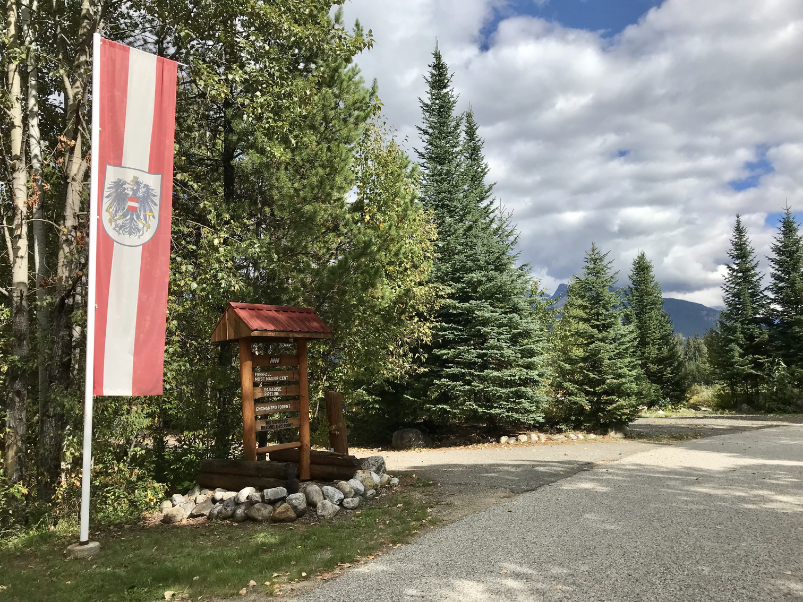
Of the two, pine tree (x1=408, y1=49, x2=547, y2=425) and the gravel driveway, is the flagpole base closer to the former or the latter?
the gravel driveway

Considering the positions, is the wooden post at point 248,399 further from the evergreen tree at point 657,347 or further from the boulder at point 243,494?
the evergreen tree at point 657,347

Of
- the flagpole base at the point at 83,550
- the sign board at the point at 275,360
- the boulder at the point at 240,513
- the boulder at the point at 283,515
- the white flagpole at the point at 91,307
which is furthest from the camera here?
the sign board at the point at 275,360

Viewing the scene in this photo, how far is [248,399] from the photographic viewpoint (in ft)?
26.8

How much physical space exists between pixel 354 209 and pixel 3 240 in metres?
7.28

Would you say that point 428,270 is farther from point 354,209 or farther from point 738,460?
A: point 738,460

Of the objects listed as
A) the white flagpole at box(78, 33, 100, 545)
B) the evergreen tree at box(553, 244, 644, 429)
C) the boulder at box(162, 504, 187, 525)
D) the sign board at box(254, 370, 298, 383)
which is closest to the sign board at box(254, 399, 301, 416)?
the sign board at box(254, 370, 298, 383)

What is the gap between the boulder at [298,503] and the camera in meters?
7.39

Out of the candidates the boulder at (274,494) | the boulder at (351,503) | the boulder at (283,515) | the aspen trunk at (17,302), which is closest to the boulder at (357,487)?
the boulder at (351,503)

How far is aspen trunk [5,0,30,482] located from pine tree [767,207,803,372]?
30.3m

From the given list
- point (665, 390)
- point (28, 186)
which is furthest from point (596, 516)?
point (665, 390)

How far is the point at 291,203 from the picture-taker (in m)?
10.4

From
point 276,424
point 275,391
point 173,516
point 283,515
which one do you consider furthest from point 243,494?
point 275,391

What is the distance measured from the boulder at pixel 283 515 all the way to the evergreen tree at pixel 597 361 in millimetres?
11411

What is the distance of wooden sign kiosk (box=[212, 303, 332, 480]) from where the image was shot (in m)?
8.02
